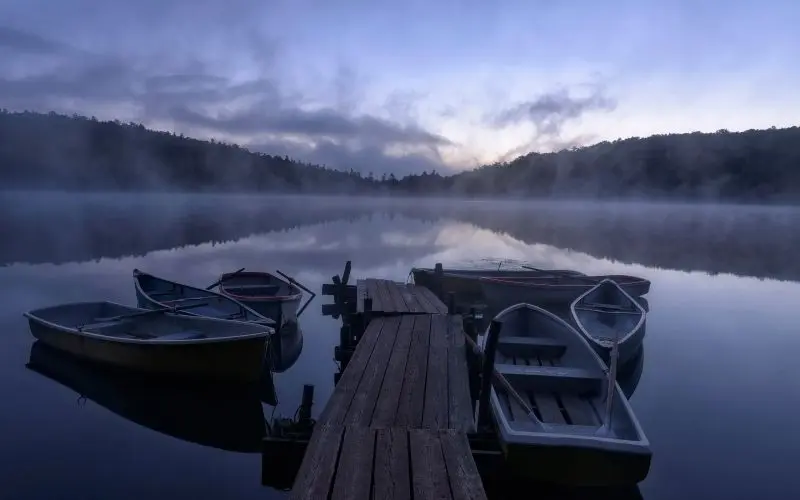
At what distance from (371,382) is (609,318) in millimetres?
7731

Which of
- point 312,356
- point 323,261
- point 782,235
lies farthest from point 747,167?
point 312,356

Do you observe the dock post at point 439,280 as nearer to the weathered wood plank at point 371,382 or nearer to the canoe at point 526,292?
the canoe at point 526,292

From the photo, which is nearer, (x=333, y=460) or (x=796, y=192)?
(x=333, y=460)

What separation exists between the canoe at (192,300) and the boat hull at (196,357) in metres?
1.63

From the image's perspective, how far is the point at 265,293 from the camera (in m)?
14.9

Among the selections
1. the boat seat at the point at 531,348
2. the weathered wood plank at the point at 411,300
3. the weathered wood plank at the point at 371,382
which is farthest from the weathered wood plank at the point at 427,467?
the weathered wood plank at the point at 411,300

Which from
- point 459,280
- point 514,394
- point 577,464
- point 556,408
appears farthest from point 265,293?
point 577,464

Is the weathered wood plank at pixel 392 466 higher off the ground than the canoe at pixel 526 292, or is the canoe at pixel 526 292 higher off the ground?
the weathered wood plank at pixel 392 466

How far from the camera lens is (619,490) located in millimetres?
6535

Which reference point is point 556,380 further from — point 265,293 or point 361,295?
point 265,293

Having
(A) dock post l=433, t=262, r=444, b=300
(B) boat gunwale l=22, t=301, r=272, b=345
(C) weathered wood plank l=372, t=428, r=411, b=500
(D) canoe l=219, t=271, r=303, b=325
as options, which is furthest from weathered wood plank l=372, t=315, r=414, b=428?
(A) dock post l=433, t=262, r=444, b=300

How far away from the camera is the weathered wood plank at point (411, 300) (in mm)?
11073

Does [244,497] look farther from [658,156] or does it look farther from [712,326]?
[658,156]

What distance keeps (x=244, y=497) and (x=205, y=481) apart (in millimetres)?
664
